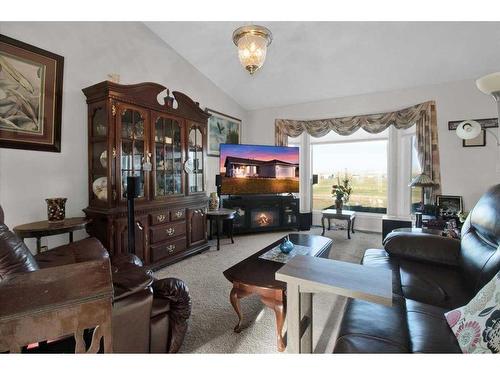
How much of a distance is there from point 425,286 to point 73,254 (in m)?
2.37

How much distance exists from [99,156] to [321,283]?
8.41 ft

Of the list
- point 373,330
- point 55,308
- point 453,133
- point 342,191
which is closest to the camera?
point 55,308

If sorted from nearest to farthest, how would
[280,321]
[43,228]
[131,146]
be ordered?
[280,321] → [43,228] → [131,146]

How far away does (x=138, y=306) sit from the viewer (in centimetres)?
117

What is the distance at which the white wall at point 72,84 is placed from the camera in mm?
2164

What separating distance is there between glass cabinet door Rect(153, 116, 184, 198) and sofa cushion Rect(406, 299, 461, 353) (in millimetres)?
2636

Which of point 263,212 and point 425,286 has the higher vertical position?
point 263,212

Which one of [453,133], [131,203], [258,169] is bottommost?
[131,203]

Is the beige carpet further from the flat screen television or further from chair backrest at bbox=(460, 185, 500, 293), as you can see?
the flat screen television

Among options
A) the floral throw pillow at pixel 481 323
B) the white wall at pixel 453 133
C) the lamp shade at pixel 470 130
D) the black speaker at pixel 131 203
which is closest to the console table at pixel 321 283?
the floral throw pillow at pixel 481 323

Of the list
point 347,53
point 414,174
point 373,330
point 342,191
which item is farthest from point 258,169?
point 373,330

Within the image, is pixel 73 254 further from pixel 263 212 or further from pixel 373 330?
pixel 263 212

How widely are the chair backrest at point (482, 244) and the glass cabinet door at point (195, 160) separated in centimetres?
293

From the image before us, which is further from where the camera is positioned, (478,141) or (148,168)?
(478,141)
